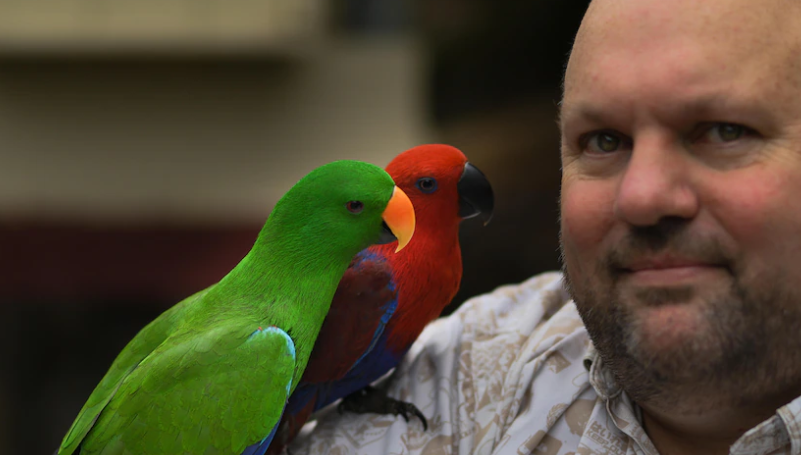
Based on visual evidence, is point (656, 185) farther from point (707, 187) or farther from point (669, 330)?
point (669, 330)

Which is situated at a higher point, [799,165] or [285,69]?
[799,165]

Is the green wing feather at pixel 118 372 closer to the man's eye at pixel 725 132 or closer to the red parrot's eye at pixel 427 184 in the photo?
the red parrot's eye at pixel 427 184

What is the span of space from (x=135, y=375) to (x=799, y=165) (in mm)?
1285

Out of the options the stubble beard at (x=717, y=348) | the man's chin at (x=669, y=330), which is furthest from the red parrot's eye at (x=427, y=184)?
the man's chin at (x=669, y=330)

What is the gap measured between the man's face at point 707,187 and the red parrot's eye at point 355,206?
1.64ft

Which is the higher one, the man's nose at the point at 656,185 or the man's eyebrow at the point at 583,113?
the man's eyebrow at the point at 583,113

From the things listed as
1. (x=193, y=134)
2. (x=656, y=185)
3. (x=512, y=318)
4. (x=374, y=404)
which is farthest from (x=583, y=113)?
(x=193, y=134)

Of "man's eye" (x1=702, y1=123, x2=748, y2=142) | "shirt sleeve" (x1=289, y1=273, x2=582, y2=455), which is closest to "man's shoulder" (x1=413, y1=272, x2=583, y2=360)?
"shirt sleeve" (x1=289, y1=273, x2=582, y2=455)

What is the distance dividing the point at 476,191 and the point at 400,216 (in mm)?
379

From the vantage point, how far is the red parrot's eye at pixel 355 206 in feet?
5.13

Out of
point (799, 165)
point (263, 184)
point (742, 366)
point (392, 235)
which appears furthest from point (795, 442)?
point (263, 184)

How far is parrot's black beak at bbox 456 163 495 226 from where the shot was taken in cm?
189

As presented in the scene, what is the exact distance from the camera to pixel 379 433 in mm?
1741

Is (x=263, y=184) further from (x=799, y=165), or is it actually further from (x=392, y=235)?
(x=799, y=165)
